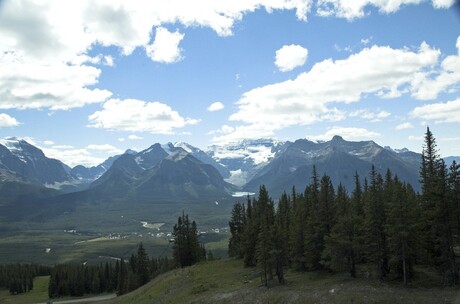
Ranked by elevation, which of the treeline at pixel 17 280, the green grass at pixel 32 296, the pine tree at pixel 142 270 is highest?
the pine tree at pixel 142 270

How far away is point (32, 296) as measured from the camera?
169 metres

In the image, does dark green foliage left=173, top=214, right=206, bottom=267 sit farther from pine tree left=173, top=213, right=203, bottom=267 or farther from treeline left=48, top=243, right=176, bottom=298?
treeline left=48, top=243, right=176, bottom=298

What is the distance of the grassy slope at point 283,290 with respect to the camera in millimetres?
46719

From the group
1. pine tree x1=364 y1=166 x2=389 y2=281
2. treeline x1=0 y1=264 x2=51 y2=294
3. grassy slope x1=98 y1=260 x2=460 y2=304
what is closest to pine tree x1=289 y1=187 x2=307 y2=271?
grassy slope x1=98 y1=260 x2=460 y2=304

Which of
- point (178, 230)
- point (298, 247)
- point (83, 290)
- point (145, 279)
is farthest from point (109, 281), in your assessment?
point (298, 247)

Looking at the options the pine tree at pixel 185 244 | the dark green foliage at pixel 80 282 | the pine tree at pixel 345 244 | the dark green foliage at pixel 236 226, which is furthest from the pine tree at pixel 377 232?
the dark green foliage at pixel 80 282

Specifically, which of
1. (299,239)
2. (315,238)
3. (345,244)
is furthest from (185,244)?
(345,244)

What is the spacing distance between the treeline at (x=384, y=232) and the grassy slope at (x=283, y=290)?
10.2ft

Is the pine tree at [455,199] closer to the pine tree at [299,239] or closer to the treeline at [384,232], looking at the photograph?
the treeline at [384,232]

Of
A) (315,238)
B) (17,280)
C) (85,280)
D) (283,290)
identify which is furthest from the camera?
(17,280)

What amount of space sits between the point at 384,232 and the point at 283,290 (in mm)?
16390

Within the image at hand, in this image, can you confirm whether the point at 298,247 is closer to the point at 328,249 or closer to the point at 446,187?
the point at 328,249

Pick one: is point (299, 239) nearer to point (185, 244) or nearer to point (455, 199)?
point (455, 199)

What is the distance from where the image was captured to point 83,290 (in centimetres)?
16662
